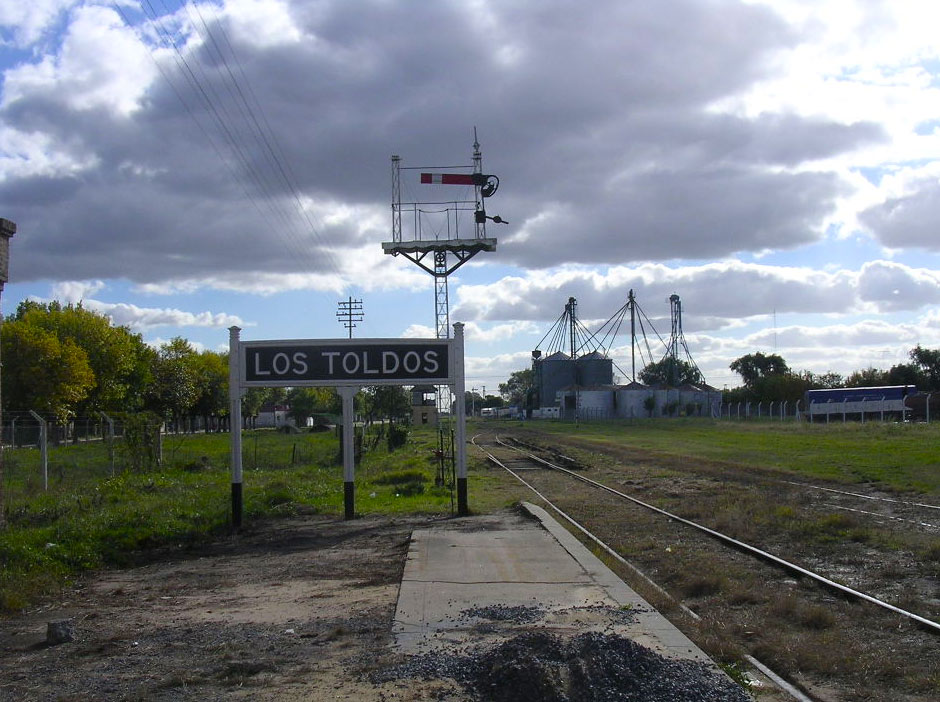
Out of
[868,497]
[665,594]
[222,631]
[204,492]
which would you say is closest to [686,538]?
[665,594]

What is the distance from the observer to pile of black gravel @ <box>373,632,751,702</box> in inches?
232

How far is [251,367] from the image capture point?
15961 millimetres

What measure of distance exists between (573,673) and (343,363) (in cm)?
1057

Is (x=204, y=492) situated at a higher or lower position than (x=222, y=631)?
higher

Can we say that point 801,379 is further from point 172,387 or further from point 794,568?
point 794,568

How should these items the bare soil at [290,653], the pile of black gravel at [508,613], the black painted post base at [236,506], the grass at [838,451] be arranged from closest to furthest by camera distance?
the bare soil at [290,653] → the pile of black gravel at [508,613] → the black painted post base at [236,506] → the grass at [838,451]

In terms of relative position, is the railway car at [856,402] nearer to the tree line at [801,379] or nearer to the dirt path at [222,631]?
the tree line at [801,379]

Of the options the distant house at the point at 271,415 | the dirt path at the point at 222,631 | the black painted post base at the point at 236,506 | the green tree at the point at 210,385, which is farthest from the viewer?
the distant house at the point at 271,415

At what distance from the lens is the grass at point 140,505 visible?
1156cm

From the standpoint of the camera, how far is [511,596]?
9.22 m

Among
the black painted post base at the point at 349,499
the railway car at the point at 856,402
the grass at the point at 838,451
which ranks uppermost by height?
the railway car at the point at 856,402

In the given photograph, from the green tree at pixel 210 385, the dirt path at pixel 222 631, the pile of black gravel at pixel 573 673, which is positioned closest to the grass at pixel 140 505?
the dirt path at pixel 222 631

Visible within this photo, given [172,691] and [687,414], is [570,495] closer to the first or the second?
[172,691]

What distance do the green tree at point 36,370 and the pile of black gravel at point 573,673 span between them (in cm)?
5163
